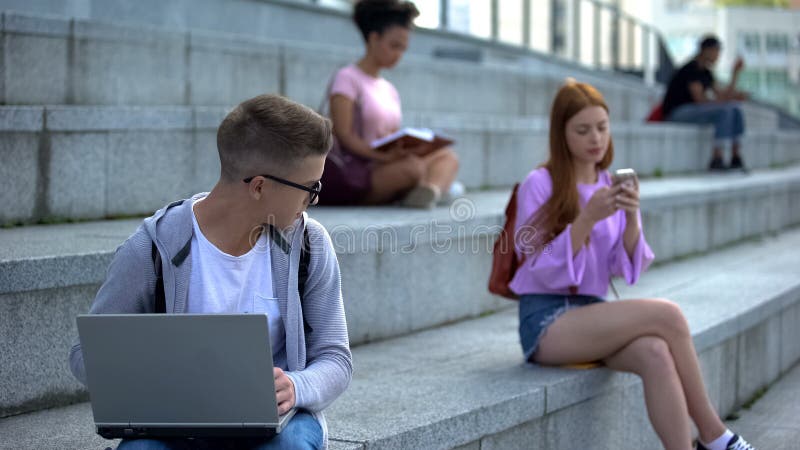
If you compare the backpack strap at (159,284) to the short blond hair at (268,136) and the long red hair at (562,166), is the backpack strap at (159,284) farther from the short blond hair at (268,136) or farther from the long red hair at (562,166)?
the long red hair at (562,166)

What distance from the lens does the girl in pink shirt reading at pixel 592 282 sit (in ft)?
13.8

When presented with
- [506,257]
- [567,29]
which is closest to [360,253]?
[506,257]

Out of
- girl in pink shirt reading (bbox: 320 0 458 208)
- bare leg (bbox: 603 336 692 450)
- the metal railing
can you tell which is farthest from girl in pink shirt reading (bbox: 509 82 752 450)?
the metal railing

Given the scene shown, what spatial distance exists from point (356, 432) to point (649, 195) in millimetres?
4978

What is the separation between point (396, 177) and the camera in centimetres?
641

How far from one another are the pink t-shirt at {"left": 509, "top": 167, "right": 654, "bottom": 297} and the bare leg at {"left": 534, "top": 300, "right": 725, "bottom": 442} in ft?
0.43

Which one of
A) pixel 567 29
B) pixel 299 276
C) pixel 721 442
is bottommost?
pixel 721 442

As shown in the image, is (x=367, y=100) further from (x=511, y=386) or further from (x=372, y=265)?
(x=511, y=386)

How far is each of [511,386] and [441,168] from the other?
2.83 meters

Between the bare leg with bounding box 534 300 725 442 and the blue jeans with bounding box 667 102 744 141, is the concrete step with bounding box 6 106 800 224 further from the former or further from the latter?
the blue jeans with bounding box 667 102 744 141

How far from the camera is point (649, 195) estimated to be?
7918mm

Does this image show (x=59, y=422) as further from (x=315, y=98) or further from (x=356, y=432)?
(x=315, y=98)

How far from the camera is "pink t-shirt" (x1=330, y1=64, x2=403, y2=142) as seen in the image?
643 centimetres

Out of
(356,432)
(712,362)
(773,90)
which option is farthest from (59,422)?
(773,90)
